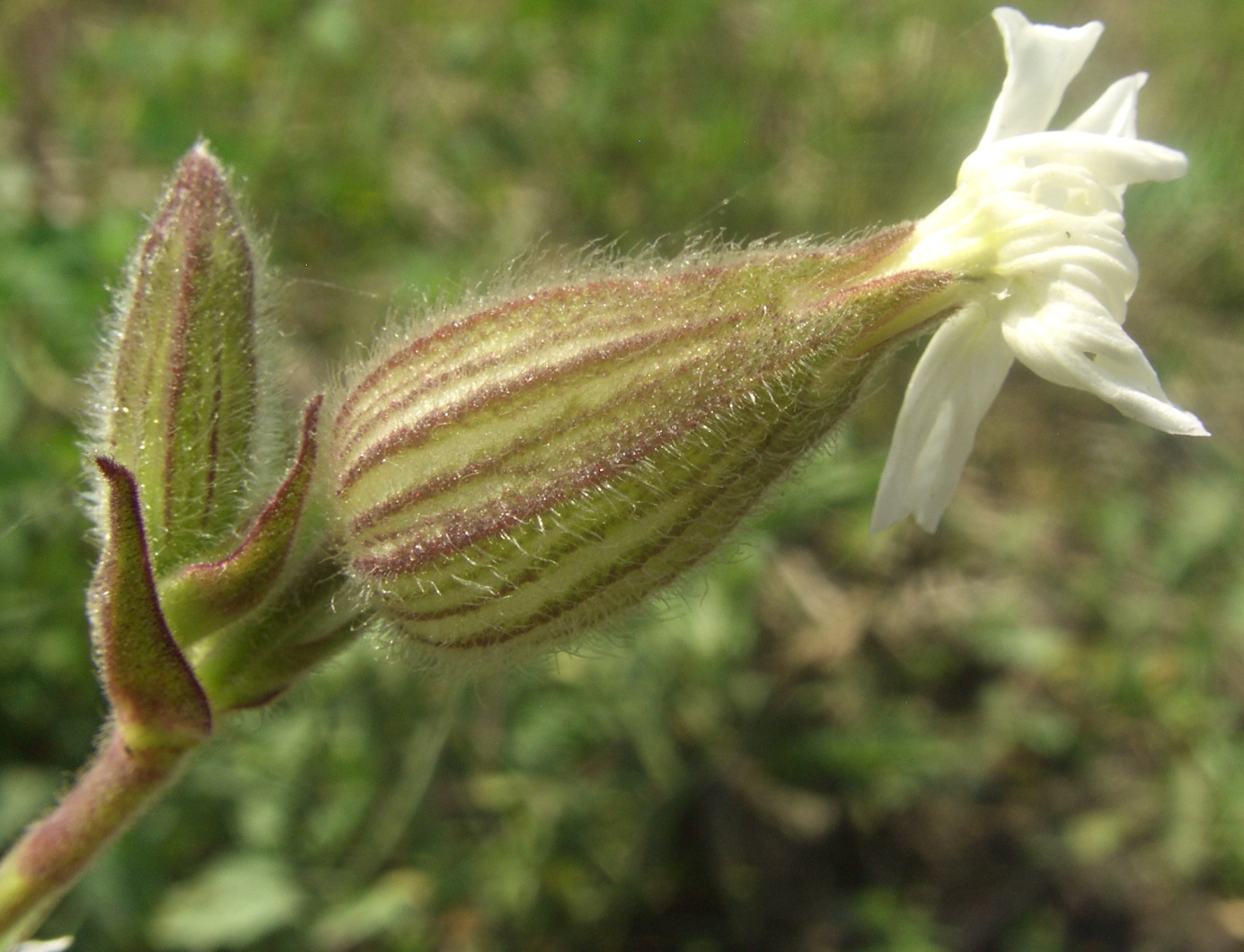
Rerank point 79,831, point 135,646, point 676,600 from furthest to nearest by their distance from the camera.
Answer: point 676,600 → point 79,831 → point 135,646

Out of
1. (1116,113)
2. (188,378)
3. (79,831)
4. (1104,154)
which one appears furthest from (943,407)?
(79,831)

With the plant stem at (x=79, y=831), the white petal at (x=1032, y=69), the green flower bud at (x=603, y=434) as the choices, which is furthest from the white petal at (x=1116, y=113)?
the plant stem at (x=79, y=831)

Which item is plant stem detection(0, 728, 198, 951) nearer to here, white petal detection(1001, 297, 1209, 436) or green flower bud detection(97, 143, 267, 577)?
green flower bud detection(97, 143, 267, 577)

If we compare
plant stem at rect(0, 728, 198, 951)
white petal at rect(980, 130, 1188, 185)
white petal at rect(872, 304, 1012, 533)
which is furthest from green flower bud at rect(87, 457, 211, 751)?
white petal at rect(980, 130, 1188, 185)

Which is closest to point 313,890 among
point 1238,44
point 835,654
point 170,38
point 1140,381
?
point 835,654

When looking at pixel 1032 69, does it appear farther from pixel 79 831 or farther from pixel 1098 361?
pixel 79 831
